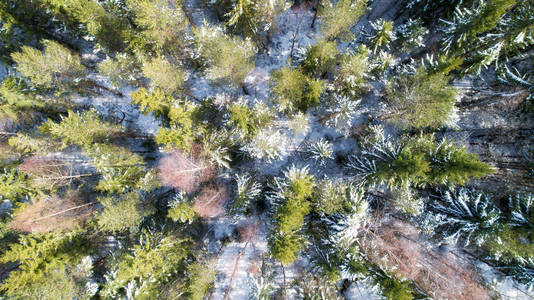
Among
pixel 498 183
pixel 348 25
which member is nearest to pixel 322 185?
pixel 348 25

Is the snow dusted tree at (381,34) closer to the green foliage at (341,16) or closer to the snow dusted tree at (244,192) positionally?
the green foliage at (341,16)

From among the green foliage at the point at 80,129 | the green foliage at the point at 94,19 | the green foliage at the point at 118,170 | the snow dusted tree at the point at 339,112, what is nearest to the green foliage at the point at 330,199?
the snow dusted tree at the point at 339,112

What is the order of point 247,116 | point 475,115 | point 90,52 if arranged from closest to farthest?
1. point 247,116
2. point 475,115
3. point 90,52

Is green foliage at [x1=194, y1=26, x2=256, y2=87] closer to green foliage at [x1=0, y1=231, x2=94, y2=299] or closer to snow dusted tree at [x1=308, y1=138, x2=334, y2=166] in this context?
snow dusted tree at [x1=308, y1=138, x2=334, y2=166]

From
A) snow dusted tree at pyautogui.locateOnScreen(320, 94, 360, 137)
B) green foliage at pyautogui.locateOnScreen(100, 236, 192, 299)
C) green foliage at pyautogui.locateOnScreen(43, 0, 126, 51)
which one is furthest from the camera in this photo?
snow dusted tree at pyautogui.locateOnScreen(320, 94, 360, 137)

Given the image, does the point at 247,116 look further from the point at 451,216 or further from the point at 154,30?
the point at 451,216

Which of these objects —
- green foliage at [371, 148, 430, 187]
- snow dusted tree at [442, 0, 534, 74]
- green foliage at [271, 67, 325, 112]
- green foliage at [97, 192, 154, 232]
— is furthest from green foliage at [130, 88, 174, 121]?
snow dusted tree at [442, 0, 534, 74]
